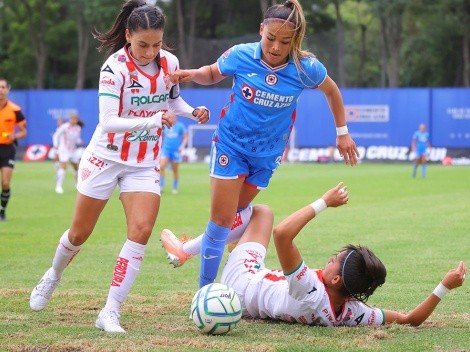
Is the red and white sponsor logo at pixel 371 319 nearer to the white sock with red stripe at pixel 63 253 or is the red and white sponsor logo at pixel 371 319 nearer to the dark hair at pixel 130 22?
the white sock with red stripe at pixel 63 253

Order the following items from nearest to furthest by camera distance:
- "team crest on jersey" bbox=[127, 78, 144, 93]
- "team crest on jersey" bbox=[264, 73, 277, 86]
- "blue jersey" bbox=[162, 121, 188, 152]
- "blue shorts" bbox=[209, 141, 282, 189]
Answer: "team crest on jersey" bbox=[127, 78, 144, 93], "team crest on jersey" bbox=[264, 73, 277, 86], "blue shorts" bbox=[209, 141, 282, 189], "blue jersey" bbox=[162, 121, 188, 152]

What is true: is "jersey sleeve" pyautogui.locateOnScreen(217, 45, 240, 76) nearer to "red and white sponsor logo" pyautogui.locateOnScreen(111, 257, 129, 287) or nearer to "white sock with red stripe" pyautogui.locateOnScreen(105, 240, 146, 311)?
"white sock with red stripe" pyautogui.locateOnScreen(105, 240, 146, 311)

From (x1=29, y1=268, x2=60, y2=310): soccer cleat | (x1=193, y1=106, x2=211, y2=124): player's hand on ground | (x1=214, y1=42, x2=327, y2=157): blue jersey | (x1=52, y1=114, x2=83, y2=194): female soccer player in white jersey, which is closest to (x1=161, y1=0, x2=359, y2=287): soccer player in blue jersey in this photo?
(x1=214, y1=42, x2=327, y2=157): blue jersey

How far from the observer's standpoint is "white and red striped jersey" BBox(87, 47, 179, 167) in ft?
24.2

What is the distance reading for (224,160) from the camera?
25.7 feet

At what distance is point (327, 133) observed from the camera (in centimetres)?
4481

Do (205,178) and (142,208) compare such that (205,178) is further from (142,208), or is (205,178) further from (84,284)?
(142,208)

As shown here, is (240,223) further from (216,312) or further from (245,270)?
(216,312)

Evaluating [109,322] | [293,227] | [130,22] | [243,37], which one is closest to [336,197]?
[293,227]

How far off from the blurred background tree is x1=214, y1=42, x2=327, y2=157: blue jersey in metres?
41.6

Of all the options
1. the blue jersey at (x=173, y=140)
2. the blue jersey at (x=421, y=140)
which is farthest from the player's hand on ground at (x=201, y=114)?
the blue jersey at (x=421, y=140)

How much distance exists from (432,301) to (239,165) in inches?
71.4

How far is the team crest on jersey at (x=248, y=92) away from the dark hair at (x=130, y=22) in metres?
0.71

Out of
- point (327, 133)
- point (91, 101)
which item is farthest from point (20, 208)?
point (91, 101)
